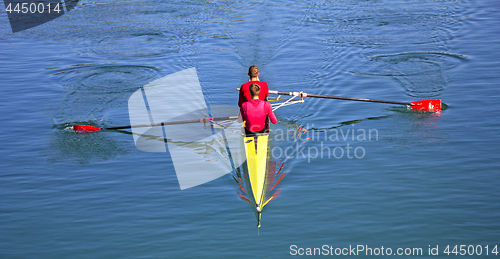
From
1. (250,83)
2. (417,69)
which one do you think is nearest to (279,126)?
(250,83)

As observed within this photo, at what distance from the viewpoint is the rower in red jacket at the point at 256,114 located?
28.4ft

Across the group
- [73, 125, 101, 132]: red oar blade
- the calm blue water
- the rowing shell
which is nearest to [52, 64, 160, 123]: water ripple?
the calm blue water

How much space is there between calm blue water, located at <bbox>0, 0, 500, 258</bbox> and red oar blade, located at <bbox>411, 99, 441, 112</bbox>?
30 centimetres

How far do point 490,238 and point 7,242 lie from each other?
7439mm

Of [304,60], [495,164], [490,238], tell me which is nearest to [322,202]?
[490,238]

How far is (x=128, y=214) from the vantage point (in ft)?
24.5

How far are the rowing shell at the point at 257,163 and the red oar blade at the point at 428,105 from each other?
5.06 m

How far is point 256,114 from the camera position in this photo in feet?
28.5

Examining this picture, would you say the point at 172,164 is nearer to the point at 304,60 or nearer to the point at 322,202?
the point at 322,202

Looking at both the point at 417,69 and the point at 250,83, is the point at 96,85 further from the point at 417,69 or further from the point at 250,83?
the point at 417,69

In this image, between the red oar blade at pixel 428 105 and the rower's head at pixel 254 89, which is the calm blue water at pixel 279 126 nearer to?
the red oar blade at pixel 428 105

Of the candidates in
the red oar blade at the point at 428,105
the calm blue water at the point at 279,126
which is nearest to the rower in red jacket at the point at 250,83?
the calm blue water at the point at 279,126

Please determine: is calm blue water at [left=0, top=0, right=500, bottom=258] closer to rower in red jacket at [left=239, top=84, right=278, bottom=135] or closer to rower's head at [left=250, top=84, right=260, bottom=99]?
rower in red jacket at [left=239, top=84, right=278, bottom=135]

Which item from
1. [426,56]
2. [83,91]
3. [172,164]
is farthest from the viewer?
[426,56]
